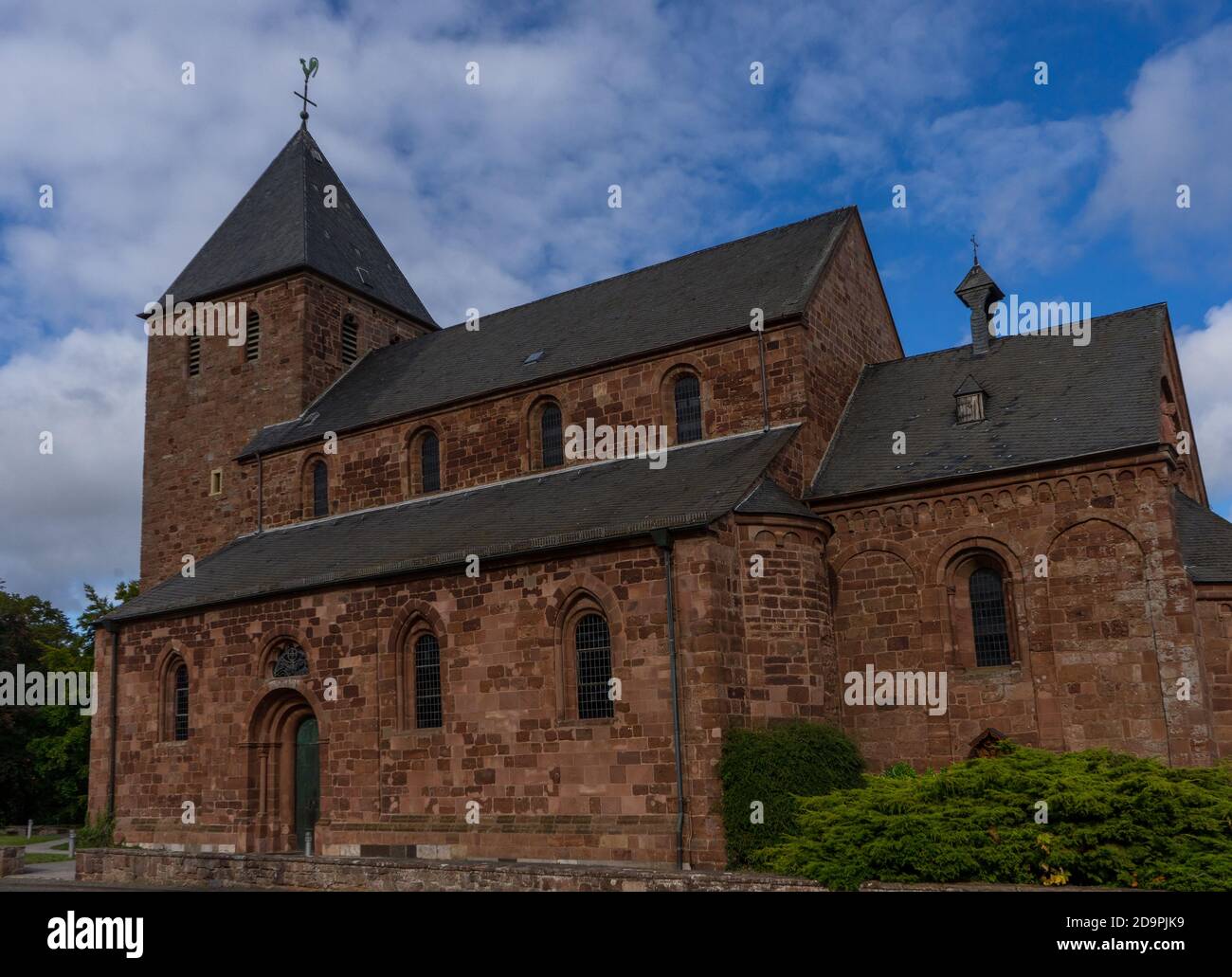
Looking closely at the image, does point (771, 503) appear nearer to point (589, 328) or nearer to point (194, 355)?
point (589, 328)

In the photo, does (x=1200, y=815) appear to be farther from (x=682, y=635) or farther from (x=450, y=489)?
(x=450, y=489)

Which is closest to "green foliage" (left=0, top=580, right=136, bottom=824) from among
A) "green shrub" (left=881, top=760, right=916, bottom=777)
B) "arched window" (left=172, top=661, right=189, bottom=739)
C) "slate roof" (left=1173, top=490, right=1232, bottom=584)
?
"arched window" (left=172, top=661, right=189, bottom=739)

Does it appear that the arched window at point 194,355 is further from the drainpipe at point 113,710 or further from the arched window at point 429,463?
the arched window at point 429,463

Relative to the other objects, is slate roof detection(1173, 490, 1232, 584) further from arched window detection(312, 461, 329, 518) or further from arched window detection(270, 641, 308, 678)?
arched window detection(312, 461, 329, 518)

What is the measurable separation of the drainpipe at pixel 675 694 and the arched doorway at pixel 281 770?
854 centimetres

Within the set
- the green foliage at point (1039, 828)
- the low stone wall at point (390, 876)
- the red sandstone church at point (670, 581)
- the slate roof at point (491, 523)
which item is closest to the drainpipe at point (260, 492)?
the red sandstone church at point (670, 581)

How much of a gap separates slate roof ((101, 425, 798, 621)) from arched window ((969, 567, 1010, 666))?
4.28m

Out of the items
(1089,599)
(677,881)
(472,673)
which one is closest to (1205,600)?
(1089,599)

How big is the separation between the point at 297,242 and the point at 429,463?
986 centimetres

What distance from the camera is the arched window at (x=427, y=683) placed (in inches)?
848

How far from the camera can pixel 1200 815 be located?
37.3 ft

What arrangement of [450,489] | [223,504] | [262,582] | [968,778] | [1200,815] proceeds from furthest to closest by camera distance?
1. [223,504]
2. [450,489]
3. [262,582]
4. [968,778]
5. [1200,815]

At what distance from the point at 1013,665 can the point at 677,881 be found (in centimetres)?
848

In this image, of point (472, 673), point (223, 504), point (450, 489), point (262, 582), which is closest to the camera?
point (472, 673)
